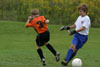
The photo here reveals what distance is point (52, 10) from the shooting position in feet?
81.1

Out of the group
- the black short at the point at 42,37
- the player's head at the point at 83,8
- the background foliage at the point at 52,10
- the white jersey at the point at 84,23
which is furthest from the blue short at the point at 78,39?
the background foliage at the point at 52,10

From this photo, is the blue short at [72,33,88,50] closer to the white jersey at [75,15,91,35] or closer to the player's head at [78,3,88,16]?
the white jersey at [75,15,91,35]

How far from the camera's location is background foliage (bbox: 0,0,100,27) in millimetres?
23781

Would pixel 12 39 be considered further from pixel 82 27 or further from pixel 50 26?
pixel 82 27

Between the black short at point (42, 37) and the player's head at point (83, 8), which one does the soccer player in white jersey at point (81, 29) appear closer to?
the player's head at point (83, 8)

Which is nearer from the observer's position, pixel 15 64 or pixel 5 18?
pixel 15 64

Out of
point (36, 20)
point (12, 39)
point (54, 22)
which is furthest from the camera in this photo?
point (54, 22)

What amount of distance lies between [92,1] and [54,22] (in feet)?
12.2

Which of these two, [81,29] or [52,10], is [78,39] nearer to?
[81,29]

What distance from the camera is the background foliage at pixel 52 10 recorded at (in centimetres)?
2378

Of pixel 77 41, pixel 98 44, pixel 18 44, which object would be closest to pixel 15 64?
pixel 77 41

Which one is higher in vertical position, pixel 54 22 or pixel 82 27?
pixel 82 27

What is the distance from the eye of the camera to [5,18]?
2562cm

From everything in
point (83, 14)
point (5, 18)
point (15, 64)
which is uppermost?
point (83, 14)
